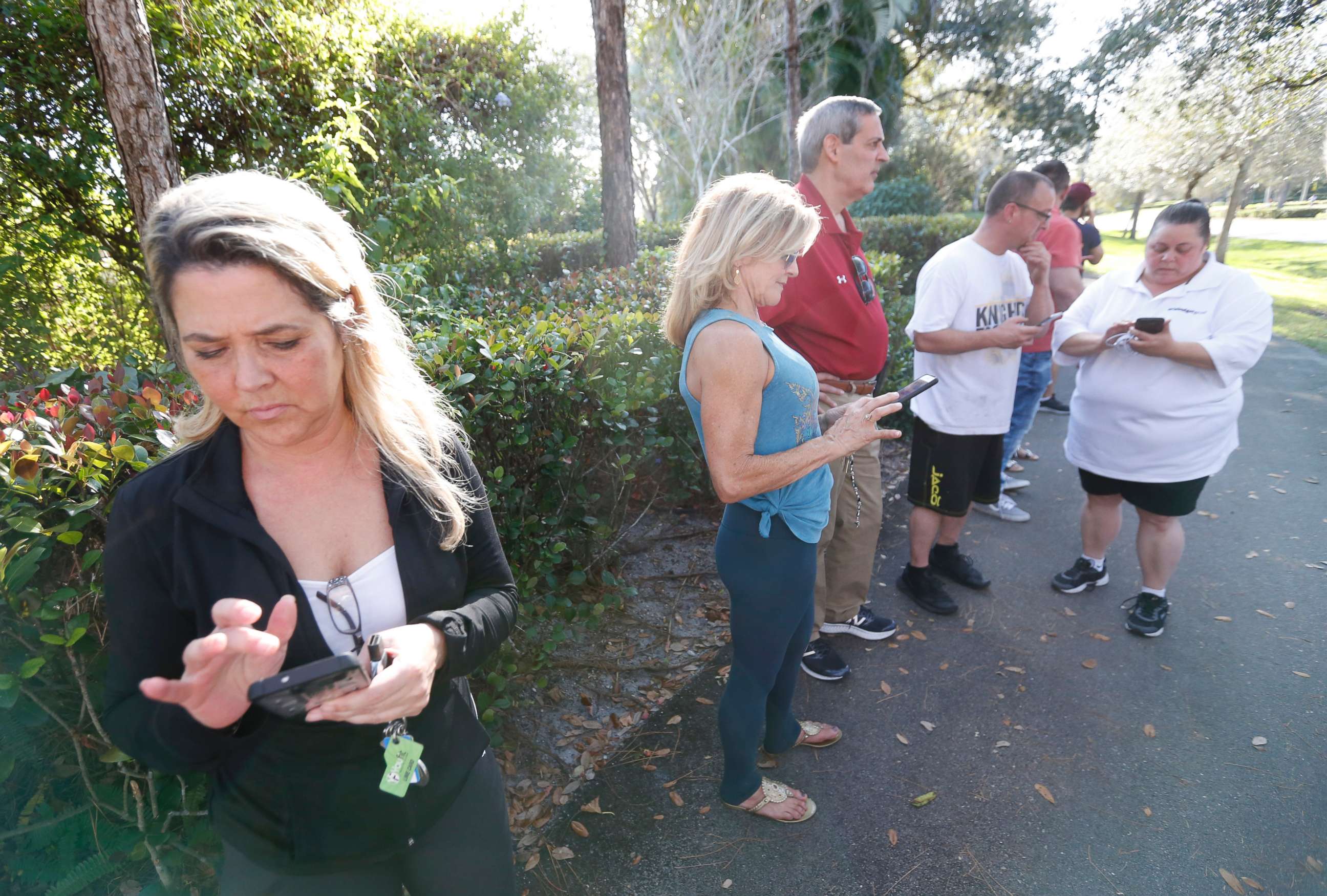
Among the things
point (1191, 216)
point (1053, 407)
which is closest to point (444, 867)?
point (1191, 216)

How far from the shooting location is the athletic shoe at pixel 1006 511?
5.25 metres

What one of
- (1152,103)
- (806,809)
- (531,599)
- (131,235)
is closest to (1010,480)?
(806,809)

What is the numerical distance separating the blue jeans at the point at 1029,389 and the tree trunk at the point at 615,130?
441 cm

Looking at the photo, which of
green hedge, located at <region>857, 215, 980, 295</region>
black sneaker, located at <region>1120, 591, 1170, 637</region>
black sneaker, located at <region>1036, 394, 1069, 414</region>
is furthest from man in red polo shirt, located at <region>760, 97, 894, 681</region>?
green hedge, located at <region>857, 215, 980, 295</region>

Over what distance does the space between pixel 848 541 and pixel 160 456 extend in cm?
296

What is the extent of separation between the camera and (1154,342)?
3.46 m

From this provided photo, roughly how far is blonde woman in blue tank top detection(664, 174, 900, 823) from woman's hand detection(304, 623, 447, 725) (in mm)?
1111

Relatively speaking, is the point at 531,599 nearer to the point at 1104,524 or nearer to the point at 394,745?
the point at 394,745

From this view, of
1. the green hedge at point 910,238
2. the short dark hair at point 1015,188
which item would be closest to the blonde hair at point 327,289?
the short dark hair at point 1015,188

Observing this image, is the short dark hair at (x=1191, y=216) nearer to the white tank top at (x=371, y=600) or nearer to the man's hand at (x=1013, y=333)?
the man's hand at (x=1013, y=333)

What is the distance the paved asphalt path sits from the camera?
8.21 ft

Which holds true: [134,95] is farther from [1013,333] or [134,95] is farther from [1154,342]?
[1154,342]

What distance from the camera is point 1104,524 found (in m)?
4.13

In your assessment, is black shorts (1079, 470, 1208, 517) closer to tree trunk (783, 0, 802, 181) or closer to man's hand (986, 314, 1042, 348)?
man's hand (986, 314, 1042, 348)
